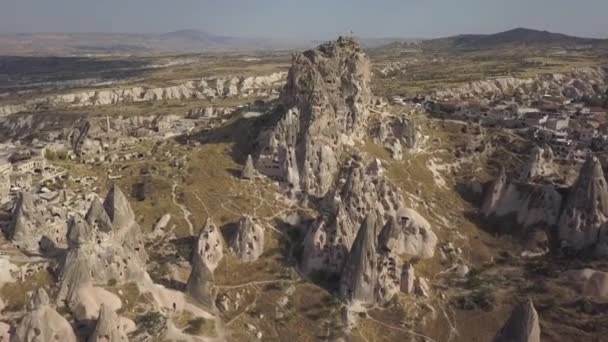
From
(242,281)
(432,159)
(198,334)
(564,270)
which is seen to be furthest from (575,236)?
(198,334)

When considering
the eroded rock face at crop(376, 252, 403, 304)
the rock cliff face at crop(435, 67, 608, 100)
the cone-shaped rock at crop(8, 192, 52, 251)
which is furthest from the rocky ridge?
the rock cliff face at crop(435, 67, 608, 100)

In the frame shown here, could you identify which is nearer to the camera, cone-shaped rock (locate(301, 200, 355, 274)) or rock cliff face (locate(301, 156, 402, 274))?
cone-shaped rock (locate(301, 200, 355, 274))

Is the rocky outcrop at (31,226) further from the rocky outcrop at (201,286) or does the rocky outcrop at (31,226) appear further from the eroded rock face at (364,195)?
the eroded rock face at (364,195)

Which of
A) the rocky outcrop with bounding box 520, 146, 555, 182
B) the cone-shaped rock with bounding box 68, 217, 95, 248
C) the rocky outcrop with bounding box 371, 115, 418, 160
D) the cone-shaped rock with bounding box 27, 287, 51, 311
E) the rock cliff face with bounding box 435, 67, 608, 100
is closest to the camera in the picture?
the cone-shaped rock with bounding box 27, 287, 51, 311

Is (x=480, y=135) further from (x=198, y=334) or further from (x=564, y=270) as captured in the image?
(x=198, y=334)

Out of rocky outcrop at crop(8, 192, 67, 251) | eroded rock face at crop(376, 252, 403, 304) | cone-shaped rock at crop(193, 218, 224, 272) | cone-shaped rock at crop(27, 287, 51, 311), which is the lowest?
eroded rock face at crop(376, 252, 403, 304)

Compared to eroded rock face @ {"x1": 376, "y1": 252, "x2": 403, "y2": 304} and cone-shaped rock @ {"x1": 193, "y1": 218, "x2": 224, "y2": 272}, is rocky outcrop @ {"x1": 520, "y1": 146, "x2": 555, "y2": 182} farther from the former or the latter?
cone-shaped rock @ {"x1": 193, "y1": 218, "x2": 224, "y2": 272}

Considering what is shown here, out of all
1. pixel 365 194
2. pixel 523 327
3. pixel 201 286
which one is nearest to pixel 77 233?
pixel 201 286

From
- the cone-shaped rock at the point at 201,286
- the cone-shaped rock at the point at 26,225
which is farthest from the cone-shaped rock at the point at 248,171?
the cone-shaped rock at the point at 26,225
